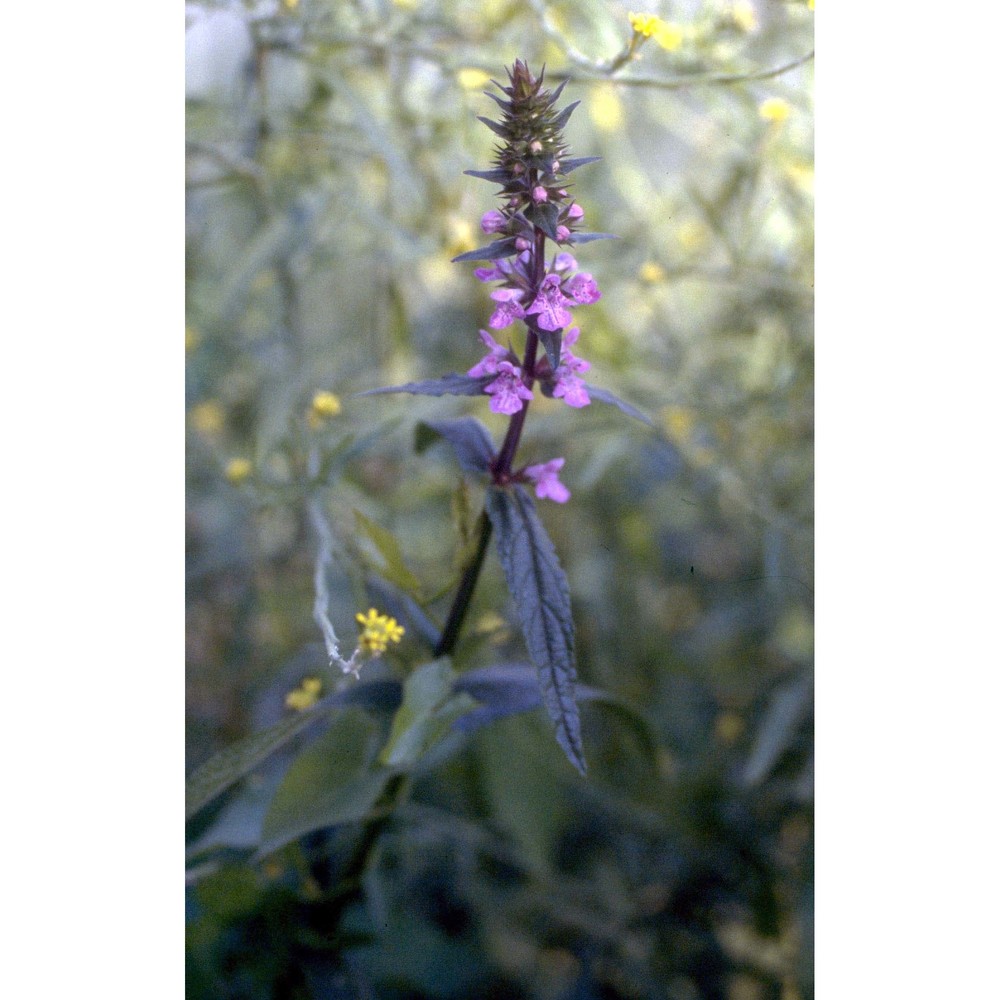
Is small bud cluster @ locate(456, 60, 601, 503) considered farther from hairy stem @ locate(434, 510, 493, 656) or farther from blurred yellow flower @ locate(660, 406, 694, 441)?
blurred yellow flower @ locate(660, 406, 694, 441)

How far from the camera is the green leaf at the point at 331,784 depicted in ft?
1.96

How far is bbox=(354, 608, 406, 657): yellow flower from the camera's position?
525 millimetres

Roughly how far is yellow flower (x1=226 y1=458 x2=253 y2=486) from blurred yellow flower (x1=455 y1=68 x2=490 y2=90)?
394 millimetres

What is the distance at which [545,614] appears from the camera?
18.6 inches

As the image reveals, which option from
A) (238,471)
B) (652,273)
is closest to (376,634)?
(238,471)

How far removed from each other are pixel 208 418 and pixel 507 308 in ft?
1.68

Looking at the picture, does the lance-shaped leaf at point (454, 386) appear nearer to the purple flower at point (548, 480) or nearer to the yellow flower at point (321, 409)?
the purple flower at point (548, 480)

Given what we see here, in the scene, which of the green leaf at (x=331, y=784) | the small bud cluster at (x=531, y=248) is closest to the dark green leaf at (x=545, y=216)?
the small bud cluster at (x=531, y=248)

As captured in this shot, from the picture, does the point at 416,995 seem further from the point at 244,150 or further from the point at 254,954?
the point at 244,150

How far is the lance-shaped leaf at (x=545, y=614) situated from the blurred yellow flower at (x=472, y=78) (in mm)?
499

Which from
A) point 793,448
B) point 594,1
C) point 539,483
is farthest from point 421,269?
point 539,483

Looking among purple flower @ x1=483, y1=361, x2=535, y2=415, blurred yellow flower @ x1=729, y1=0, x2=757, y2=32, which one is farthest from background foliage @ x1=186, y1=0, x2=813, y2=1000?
purple flower @ x1=483, y1=361, x2=535, y2=415

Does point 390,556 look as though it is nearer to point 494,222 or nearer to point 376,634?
point 376,634
